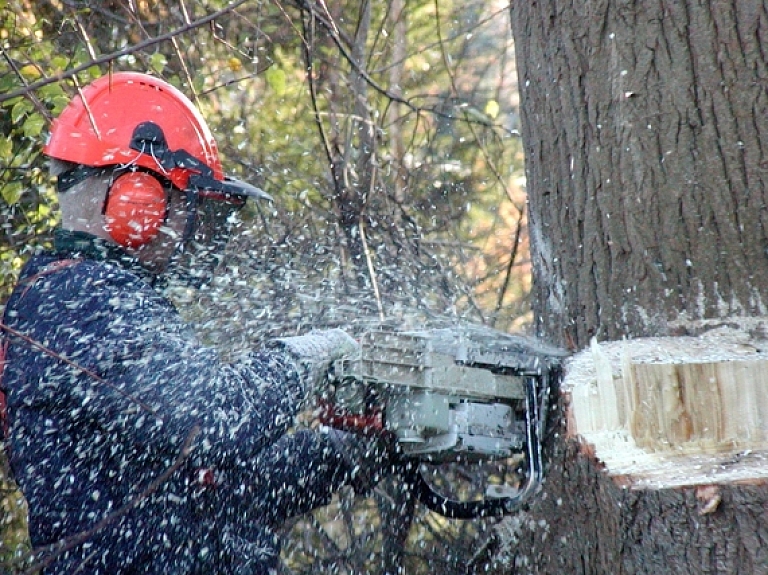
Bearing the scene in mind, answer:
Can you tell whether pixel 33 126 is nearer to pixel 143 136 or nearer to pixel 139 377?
pixel 143 136

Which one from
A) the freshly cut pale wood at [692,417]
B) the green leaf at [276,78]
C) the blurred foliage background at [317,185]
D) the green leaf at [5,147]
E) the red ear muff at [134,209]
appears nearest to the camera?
the freshly cut pale wood at [692,417]

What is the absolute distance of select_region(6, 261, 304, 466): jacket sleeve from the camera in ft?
7.29

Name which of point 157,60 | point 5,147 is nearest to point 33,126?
point 5,147

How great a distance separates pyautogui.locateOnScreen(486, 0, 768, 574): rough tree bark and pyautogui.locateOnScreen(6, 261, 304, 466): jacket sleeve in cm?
84

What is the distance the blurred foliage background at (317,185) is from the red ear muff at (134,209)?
55 centimetres

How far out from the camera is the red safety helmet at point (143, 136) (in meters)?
2.65

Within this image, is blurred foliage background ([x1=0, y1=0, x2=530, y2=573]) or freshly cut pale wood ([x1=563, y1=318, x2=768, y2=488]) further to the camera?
blurred foliage background ([x1=0, y1=0, x2=530, y2=573])

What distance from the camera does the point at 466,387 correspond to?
229 cm

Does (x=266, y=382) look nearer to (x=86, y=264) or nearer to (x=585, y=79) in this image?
(x=86, y=264)

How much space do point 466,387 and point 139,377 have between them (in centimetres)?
87

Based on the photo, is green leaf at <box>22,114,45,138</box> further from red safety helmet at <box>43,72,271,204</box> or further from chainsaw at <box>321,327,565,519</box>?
chainsaw at <box>321,327,565,519</box>

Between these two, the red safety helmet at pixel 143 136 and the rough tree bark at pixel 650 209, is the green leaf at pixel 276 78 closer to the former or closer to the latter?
the red safety helmet at pixel 143 136

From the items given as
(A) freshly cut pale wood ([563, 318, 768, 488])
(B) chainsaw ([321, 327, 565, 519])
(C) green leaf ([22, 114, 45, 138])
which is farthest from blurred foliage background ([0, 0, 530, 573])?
(A) freshly cut pale wood ([563, 318, 768, 488])

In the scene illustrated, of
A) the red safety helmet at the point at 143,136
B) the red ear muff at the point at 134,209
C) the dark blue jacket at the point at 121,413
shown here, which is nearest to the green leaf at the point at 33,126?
the red safety helmet at the point at 143,136
